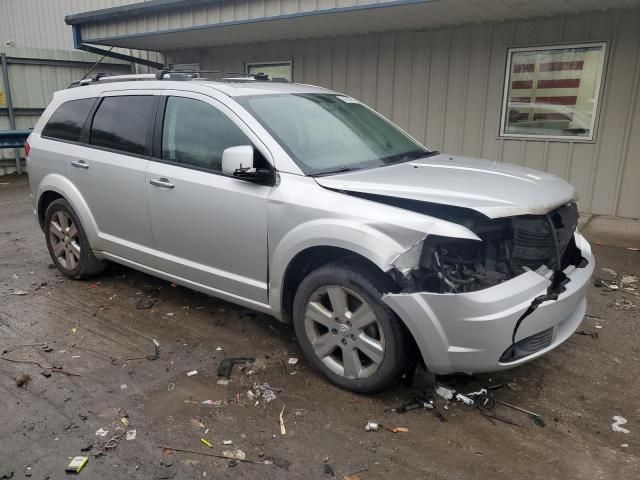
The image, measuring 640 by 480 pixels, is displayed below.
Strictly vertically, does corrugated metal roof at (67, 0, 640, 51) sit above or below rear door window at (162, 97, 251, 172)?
above

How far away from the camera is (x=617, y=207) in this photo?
7324 mm

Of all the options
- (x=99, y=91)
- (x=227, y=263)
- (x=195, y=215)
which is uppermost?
(x=99, y=91)

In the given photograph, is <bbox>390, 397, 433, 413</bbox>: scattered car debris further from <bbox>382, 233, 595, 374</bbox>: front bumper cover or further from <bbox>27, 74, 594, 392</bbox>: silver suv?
<bbox>382, 233, 595, 374</bbox>: front bumper cover

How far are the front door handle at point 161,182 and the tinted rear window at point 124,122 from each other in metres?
0.35

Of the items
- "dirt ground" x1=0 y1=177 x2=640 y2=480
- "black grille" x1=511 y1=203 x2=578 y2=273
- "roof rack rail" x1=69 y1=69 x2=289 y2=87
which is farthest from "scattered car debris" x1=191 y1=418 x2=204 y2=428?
"roof rack rail" x1=69 y1=69 x2=289 y2=87

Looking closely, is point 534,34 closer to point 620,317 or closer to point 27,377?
point 620,317

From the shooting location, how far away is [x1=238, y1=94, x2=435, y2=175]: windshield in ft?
12.0

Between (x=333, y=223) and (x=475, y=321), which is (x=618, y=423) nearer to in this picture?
(x=475, y=321)

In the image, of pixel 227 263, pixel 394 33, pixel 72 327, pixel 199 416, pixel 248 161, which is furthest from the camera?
pixel 394 33

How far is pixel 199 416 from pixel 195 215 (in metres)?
1.46

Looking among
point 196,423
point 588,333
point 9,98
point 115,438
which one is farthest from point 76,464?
point 9,98

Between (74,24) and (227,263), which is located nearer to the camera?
(227,263)

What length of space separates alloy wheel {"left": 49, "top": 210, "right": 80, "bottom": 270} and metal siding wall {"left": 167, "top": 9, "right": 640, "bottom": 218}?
17.9 feet

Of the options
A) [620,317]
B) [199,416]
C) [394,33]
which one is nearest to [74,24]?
[394,33]
